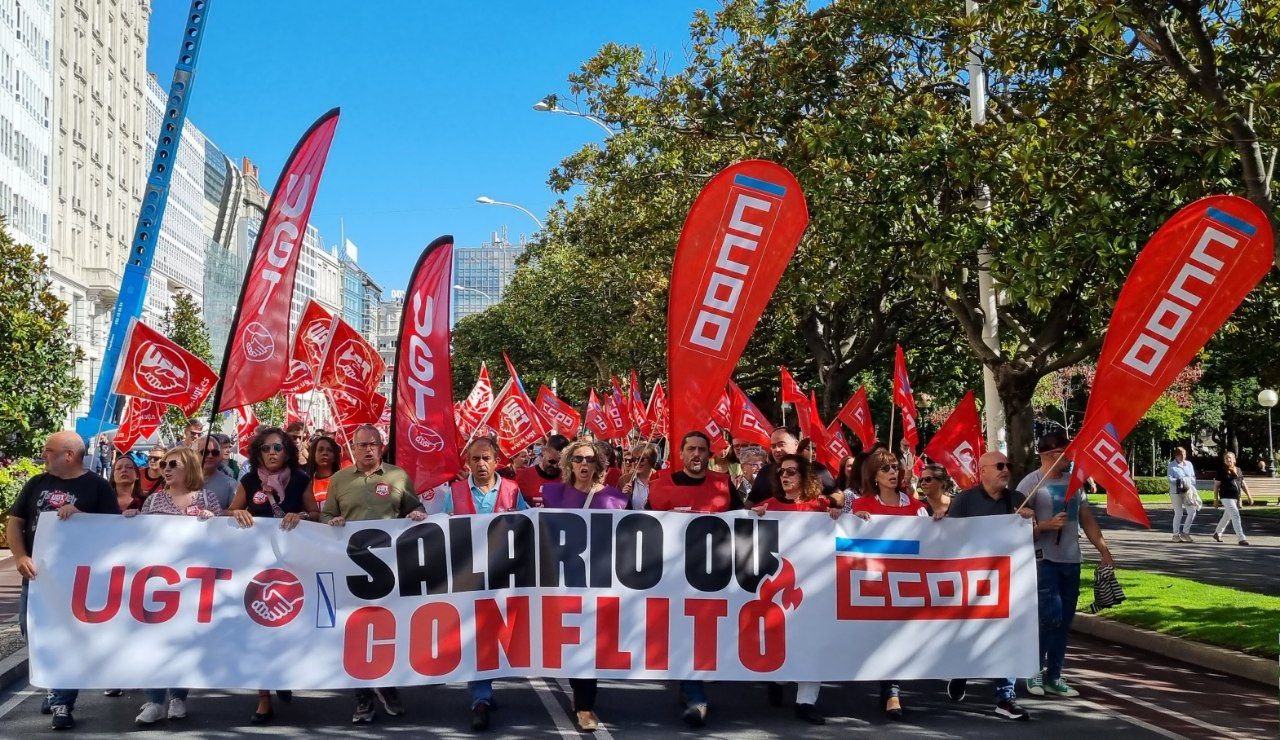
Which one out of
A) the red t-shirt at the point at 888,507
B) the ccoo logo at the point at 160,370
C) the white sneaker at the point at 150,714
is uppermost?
the ccoo logo at the point at 160,370

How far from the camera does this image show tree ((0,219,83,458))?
21.1m

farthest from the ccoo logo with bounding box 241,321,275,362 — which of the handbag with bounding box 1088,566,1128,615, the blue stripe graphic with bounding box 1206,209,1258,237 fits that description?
the blue stripe graphic with bounding box 1206,209,1258,237

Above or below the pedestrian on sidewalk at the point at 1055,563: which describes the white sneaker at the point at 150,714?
below

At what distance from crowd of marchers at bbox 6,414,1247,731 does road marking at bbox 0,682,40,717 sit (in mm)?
505

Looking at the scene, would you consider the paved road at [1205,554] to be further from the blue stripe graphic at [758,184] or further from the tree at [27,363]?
the tree at [27,363]

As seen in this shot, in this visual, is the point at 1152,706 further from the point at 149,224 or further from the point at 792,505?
Answer: the point at 149,224

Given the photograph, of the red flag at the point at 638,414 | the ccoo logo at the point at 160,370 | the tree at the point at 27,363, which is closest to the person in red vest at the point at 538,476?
the ccoo logo at the point at 160,370

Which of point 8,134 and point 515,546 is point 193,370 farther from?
point 8,134

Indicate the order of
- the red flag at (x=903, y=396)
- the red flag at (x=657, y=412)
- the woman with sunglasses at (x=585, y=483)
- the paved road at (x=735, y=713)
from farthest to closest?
1. the red flag at (x=657, y=412)
2. the red flag at (x=903, y=396)
3. the woman with sunglasses at (x=585, y=483)
4. the paved road at (x=735, y=713)

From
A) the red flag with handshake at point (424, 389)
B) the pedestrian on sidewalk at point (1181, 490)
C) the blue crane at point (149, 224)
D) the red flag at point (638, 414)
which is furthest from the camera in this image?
the red flag at point (638, 414)

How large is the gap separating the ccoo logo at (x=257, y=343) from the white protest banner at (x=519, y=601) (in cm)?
199

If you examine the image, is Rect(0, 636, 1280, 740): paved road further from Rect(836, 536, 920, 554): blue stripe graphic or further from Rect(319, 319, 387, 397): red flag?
Rect(319, 319, 387, 397): red flag

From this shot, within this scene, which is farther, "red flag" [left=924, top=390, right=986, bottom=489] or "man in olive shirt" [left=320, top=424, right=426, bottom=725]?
"red flag" [left=924, top=390, right=986, bottom=489]

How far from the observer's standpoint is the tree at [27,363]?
832 inches
